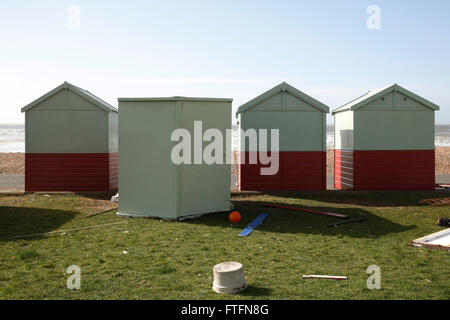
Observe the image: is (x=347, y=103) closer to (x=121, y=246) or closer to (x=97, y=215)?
(x=97, y=215)

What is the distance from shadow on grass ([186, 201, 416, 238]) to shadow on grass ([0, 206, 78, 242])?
3.20m

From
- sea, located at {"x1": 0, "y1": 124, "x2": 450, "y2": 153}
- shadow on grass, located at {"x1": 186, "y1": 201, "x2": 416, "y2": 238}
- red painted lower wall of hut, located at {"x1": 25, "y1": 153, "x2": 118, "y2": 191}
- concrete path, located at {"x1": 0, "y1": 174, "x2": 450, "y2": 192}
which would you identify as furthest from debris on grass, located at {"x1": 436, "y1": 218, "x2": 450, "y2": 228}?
sea, located at {"x1": 0, "y1": 124, "x2": 450, "y2": 153}

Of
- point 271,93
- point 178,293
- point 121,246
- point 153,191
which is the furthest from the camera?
point 271,93

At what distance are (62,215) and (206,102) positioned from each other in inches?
182

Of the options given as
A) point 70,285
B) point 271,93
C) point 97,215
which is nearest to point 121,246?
point 70,285

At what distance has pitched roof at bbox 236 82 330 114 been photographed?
14.7 metres

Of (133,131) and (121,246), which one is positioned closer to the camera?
(121,246)

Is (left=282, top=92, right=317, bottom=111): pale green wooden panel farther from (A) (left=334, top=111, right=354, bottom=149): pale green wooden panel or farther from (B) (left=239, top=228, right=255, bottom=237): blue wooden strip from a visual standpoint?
(B) (left=239, top=228, right=255, bottom=237): blue wooden strip

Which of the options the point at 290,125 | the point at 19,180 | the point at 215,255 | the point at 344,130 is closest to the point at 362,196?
the point at 344,130

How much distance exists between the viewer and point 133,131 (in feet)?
35.7

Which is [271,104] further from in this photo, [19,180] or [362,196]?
[19,180]

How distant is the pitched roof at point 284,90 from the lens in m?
14.7

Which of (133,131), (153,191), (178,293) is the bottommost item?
(178,293)

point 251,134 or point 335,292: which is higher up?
point 251,134
